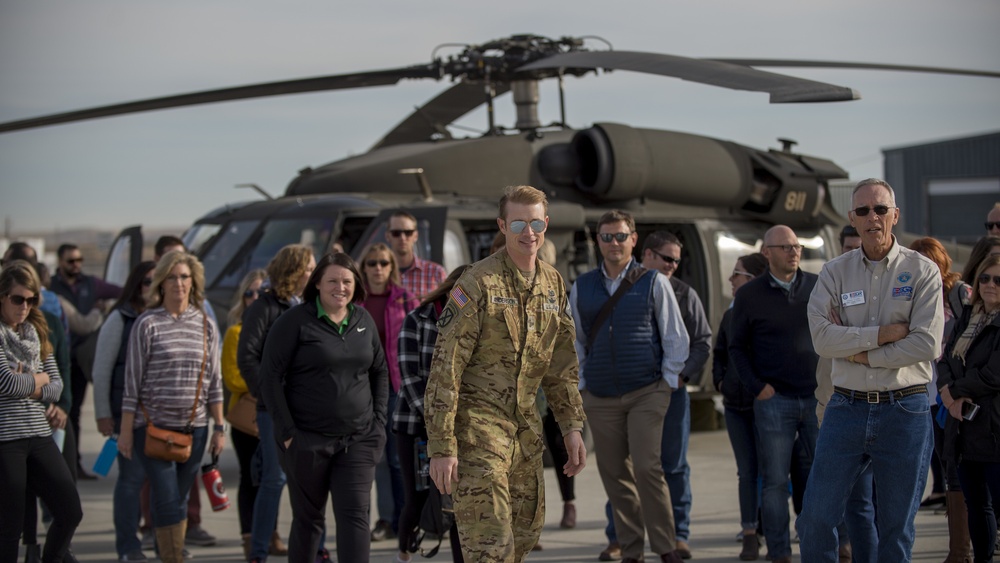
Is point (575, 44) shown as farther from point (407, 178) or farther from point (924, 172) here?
point (924, 172)

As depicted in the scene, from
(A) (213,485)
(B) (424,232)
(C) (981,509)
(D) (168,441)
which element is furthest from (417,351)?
(B) (424,232)

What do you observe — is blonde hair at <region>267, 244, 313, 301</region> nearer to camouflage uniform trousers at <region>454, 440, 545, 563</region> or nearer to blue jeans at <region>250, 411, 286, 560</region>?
blue jeans at <region>250, 411, 286, 560</region>

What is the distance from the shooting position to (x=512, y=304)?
4125 millimetres

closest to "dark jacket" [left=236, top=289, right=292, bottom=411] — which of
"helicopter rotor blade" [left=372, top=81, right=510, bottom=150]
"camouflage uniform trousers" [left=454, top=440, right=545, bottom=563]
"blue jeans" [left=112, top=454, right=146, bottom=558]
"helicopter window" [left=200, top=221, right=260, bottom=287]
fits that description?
"blue jeans" [left=112, top=454, right=146, bottom=558]

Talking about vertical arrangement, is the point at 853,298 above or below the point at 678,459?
above

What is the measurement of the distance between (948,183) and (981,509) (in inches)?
1285

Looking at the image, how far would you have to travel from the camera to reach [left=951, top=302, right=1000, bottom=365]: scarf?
17.1 ft

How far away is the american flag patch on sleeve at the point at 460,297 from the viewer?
406cm

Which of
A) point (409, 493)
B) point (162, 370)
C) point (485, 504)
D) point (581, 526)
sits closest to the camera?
point (485, 504)

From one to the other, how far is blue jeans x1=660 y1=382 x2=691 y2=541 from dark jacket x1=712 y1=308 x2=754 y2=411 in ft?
0.69

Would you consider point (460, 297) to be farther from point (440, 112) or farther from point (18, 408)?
point (440, 112)

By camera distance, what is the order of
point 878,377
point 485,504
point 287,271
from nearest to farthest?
point 485,504 < point 878,377 < point 287,271

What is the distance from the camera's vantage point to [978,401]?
5.21 metres

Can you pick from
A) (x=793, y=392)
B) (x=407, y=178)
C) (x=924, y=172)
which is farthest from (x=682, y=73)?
→ (x=924, y=172)
